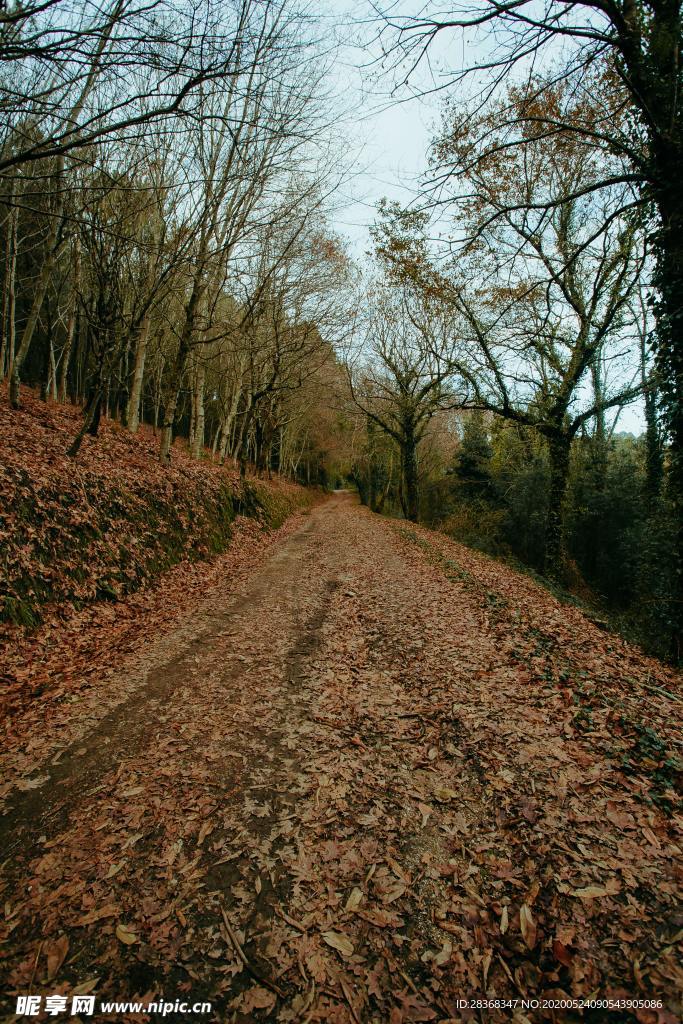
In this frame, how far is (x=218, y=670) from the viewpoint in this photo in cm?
509

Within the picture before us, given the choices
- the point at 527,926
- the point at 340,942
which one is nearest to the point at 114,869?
the point at 340,942

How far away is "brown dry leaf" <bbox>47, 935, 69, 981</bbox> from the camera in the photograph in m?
2.12

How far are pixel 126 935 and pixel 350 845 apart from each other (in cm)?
134

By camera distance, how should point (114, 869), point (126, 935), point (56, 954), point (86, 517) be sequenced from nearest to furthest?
point (56, 954), point (126, 935), point (114, 869), point (86, 517)

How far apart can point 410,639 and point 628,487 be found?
35.4ft

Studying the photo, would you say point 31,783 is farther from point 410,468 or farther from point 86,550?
point 410,468

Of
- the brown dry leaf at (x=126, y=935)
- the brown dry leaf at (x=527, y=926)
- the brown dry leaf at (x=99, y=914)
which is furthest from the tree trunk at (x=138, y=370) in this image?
the brown dry leaf at (x=527, y=926)

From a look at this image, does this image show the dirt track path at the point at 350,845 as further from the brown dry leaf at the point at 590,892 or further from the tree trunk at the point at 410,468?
the tree trunk at the point at 410,468

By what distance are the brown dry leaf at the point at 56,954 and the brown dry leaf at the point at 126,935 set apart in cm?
24

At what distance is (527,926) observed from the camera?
2363 millimetres

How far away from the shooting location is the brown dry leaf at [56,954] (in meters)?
2.12

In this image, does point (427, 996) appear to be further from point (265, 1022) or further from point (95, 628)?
point (95, 628)

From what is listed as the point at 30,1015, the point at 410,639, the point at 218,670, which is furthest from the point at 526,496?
the point at 30,1015

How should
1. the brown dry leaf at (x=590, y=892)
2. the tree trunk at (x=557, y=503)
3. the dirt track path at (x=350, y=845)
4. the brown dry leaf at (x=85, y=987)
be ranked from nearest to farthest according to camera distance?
the brown dry leaf at (x=85, y=987)
the dirt track path at (x=350, y=845)
the brown dry leaf at (x=590, y=892)
the tree trunk at (x=557, y=503)
